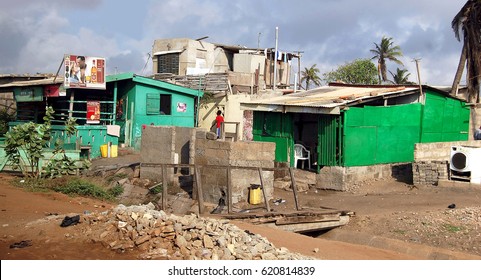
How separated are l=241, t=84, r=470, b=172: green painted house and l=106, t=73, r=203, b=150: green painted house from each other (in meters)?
6.58

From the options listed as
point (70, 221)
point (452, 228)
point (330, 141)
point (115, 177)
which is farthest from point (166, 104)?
point (70, 221)

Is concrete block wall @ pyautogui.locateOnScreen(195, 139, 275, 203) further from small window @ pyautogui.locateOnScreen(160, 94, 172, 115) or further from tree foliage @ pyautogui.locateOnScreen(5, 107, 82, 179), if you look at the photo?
small window @ pyautogui.locateOnScreen(160, 94, 172, 115)

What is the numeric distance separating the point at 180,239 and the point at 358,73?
123ft

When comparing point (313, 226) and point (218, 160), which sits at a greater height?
point (218, 160)

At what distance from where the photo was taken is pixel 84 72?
21688 mm

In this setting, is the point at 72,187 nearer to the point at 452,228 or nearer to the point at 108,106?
the point at 108,106

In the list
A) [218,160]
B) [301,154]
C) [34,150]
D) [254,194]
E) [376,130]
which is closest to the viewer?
[254,194]

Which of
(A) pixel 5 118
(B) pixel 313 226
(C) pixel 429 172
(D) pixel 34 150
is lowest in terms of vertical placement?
(B) pixel 313 226

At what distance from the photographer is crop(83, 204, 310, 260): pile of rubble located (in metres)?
7.21

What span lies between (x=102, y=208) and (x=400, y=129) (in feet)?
34.0

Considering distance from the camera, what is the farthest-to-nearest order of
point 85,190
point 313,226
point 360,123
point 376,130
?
point 376,130 → point 360,123 → point 85,190 → point 313,226

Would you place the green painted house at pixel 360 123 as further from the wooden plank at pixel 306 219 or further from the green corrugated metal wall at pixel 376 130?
the wooden plank at pixel 306 219
